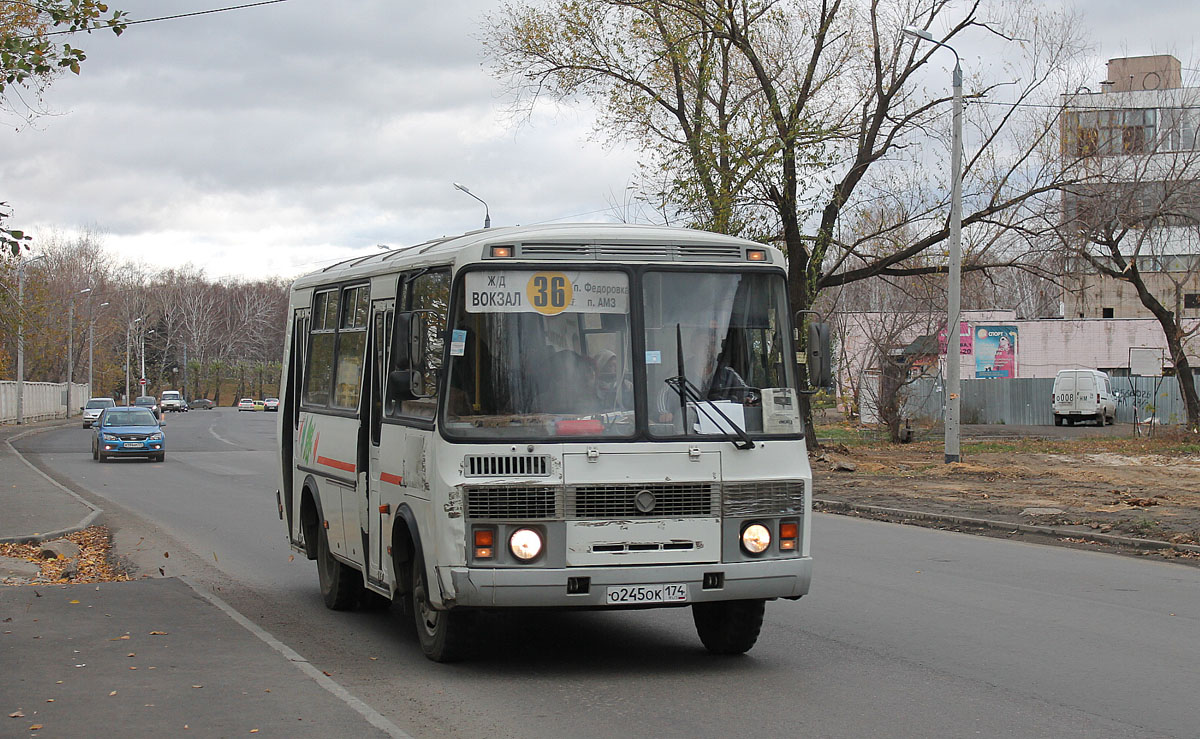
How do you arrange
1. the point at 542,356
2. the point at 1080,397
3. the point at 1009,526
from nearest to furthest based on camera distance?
the point at 542,356 < the point at 1009,526 < the point at 1080,397

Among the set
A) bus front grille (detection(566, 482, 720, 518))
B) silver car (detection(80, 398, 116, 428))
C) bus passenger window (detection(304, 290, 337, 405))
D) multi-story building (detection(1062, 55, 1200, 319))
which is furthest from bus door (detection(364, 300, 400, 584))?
silver car (detection(80, 398, 116, 428))

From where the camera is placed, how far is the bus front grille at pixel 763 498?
7.89 metres

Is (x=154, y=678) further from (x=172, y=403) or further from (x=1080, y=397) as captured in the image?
(x=172, y=403)

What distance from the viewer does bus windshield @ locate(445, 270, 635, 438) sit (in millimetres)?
7816

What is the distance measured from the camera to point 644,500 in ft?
25.4

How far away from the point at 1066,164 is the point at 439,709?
27140 millimetres

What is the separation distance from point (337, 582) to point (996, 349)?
189 feet

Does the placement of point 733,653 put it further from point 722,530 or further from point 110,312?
point 110,312

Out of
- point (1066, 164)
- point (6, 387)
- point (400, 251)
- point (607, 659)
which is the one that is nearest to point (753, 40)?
point (1066, 164)

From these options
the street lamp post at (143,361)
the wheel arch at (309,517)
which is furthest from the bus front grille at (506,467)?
the street lamp post at (143,361)

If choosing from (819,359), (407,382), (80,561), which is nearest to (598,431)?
(407,382)

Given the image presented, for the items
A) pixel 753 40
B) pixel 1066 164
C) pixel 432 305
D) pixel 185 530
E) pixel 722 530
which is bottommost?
pixel 185 530

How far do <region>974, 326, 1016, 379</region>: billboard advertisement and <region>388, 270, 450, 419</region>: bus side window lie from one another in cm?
5886

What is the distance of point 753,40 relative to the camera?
32.8 m
